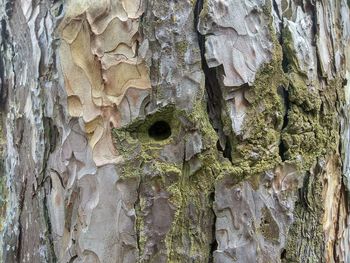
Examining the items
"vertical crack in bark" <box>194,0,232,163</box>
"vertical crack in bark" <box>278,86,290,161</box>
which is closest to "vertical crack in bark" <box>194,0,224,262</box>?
"vertical crack in bark" <box>194,0,232,163</box>

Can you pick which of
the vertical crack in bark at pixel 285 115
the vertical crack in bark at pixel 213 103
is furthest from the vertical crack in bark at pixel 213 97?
the vertical crack in bark at pixel 285 115

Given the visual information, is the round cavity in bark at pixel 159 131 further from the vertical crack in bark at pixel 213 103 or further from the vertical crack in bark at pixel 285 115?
the vertical crack in bark at pixel 285 115

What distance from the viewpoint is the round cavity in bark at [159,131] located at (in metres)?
1.20

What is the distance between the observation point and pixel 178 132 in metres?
1.17

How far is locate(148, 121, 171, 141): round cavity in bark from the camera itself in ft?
3.92

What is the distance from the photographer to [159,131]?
1204 mm

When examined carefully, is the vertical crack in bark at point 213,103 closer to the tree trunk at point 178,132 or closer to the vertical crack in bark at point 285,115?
the tree trunk at point 178,132

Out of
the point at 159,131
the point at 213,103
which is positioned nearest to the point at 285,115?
the point at 213,103

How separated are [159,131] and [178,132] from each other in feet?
0.16

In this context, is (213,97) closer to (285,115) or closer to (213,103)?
(213,103)

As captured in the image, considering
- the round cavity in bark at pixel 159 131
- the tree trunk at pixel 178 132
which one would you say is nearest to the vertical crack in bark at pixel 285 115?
the tree trunk at pixel 178 132

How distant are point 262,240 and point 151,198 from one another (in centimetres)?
24

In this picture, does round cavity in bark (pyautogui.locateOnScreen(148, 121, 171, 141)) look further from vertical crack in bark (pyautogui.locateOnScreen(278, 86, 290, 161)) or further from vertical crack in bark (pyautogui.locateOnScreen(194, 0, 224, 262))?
vertical crack in bark (pyautogui.locateOnScreen(278, 86, 290, 161))

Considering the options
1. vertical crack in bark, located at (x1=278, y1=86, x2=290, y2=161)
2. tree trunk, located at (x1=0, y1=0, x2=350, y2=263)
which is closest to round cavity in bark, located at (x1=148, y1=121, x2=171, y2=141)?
tree trunk, located at (x1=0, y1=0, x2=350, y2=263)
